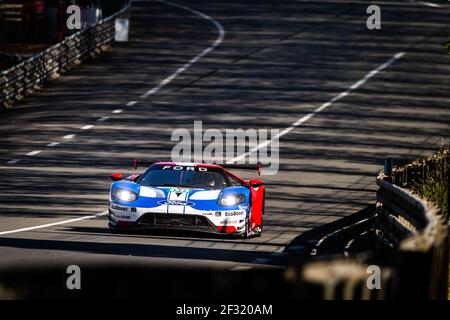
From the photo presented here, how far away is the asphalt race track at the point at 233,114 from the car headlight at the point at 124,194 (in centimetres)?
58

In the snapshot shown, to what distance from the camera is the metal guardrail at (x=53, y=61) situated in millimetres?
38188

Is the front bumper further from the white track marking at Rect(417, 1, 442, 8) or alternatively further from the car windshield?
the white track marking at Rect(417, 1, 442, 8)

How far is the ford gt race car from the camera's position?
17.9 metres

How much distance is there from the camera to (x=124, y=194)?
59.8 ft

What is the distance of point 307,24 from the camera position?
5244 cm

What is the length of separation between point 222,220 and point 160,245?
1185mm

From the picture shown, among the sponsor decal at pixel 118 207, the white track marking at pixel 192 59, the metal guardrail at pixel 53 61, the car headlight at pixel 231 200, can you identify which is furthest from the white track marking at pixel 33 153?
the car headlight at pixel 231 200

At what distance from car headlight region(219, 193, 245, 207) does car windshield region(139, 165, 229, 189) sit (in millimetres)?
371

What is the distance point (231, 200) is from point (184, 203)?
0.82 metres
